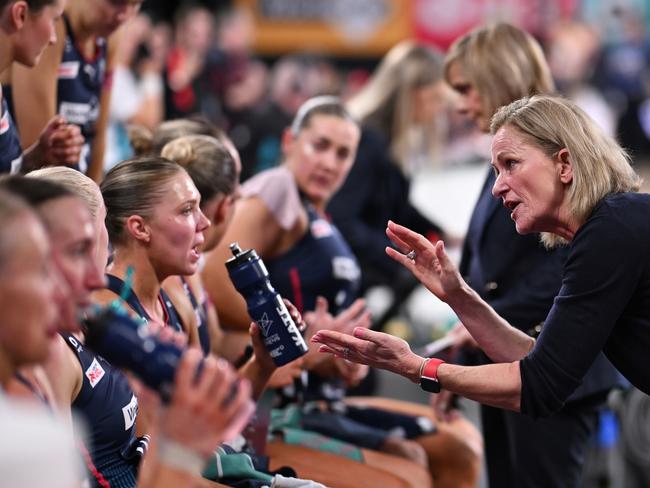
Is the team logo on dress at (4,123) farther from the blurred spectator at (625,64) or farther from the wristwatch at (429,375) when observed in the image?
the blurred spectator at (625,64)

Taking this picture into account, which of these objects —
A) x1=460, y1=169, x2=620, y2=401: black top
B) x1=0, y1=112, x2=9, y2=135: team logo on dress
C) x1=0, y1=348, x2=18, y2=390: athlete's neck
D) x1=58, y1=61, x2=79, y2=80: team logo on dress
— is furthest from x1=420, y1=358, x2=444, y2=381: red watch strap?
x1=58, y1=61, x2=79, y2=80: team logo on dress

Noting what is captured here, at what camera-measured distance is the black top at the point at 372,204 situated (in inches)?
200

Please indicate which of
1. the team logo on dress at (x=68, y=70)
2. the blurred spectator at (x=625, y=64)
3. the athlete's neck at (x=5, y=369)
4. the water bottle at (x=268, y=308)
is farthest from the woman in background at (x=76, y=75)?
the blurred spectator at (x=625, y=64)

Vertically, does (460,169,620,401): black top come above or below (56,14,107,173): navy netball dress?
below

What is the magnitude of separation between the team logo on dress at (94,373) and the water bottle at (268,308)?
422mm

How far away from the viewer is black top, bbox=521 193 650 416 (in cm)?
250

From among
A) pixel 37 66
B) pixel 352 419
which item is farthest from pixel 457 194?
pixel 37 66

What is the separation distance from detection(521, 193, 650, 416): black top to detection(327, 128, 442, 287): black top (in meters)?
2.52

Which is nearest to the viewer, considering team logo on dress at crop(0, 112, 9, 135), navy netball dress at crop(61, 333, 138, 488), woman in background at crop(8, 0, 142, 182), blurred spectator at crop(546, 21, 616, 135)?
navy netball dress at crop(61, 333, 138, 488)

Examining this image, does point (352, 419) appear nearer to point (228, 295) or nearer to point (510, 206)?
point (228, 295)

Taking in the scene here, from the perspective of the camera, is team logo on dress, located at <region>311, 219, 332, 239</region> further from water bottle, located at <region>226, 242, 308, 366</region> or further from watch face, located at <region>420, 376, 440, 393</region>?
watch face, located at <region>420, 376, 440, 393</region>

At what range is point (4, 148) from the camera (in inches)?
120

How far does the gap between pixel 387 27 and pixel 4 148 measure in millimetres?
10255

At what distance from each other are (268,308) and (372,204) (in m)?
2.57
